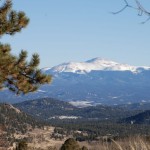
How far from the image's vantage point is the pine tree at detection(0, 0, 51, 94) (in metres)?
21.7

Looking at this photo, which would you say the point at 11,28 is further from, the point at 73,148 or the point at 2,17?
the point at 73,148

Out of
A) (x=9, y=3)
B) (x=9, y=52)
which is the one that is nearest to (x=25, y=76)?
(x=9, y=52)

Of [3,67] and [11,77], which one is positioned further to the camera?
[11,77]

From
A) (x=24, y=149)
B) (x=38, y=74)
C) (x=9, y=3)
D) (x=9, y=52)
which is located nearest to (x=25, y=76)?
(x=38, y=74)

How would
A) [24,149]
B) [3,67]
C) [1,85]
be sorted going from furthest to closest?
[24,149] < [1,85] < [3,67]

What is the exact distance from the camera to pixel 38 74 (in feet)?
77.3

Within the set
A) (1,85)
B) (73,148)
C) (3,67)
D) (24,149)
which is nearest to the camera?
(3,67)

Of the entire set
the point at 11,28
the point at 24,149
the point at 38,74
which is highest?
the point at 11,28

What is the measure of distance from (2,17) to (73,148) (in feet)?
115

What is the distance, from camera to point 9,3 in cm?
2206

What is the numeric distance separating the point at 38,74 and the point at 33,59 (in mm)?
1510

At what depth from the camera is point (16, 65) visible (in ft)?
73.8

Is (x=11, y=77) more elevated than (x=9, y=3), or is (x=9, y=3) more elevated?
(x=9, y=3)

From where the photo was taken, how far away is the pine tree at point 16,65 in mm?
21734
